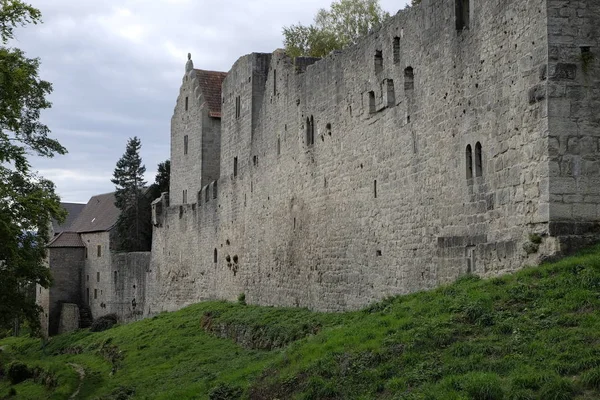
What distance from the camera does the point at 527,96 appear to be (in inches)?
603

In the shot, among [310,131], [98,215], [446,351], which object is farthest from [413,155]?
[98,215]

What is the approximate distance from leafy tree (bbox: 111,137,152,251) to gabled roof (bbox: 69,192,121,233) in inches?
81.0

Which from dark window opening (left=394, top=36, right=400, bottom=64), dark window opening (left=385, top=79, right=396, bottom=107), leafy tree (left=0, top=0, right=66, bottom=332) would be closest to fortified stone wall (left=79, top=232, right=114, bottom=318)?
leafy tree (left=0, top=0, right=66, bottom=332)

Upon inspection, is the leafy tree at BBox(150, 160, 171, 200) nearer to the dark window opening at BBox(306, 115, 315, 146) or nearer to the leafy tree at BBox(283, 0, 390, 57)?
the leafy tree at BBox(283, 0, 390, 57)

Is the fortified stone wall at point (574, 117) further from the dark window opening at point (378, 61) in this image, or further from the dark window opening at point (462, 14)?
the dark window opening at point (378, 61)

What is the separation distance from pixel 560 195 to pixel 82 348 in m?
29.7

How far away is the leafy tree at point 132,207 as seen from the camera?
187 ft

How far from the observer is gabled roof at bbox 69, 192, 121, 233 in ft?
199

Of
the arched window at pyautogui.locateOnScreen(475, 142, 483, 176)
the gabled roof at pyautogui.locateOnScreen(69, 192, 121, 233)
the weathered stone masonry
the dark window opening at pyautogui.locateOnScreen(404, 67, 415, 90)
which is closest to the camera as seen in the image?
the weathered stone masonry

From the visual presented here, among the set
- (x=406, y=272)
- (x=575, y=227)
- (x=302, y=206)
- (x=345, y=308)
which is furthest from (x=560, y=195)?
(x=302, y=206)

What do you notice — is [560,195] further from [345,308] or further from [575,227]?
[345,308]

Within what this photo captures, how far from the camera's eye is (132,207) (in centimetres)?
5700

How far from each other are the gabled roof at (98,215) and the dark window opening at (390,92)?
133 ft

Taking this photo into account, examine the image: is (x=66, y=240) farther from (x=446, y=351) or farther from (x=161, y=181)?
(x=446, y=351)
